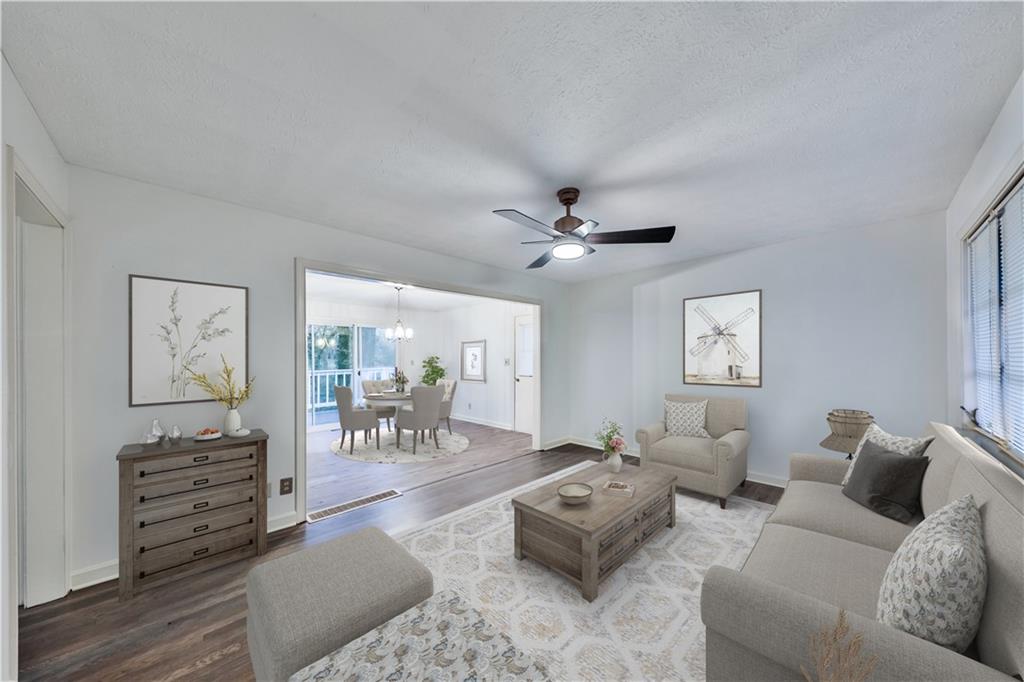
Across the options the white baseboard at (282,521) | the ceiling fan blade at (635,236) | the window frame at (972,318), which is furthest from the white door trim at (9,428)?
the window frame at (972,318)

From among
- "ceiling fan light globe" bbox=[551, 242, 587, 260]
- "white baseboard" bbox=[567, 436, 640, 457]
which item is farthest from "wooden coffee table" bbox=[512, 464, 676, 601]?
"white baseboard" bbox=[567, 436, 640, 457]

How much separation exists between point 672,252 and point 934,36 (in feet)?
9.40

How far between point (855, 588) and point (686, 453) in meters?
2.06

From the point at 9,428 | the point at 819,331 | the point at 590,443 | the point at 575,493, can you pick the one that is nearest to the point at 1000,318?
the point at 819,331

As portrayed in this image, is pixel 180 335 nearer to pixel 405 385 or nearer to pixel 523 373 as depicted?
pixel 405 385

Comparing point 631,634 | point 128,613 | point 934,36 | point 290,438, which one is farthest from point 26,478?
point 934,36

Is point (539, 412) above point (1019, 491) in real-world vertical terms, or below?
below

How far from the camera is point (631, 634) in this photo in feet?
6.18

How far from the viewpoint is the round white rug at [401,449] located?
506 cm

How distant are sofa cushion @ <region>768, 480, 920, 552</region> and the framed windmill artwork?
1.91m

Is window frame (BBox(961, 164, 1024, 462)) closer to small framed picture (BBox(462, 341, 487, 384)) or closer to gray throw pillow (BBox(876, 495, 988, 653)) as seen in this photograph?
gray throw pillow (BBox(876, 495, 988, 653))

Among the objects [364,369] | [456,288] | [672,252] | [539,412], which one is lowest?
[539,412]

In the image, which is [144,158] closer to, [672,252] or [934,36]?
Answer: [934,36]

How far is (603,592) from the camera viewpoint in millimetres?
2209
